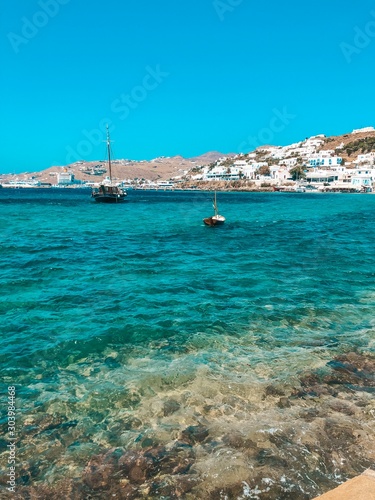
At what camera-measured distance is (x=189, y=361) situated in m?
9.43

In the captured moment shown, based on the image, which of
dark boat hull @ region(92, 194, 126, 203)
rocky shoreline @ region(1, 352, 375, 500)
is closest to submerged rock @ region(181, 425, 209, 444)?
rocky shoreline @ region(1, 352, 375, 500)

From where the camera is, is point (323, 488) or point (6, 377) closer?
point (323, 488)

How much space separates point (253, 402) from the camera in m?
7.56

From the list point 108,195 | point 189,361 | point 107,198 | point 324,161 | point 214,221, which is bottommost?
point 189,361

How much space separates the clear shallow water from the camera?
596cm

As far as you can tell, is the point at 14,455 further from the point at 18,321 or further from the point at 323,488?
the point at 18,321

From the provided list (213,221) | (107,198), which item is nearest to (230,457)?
(213,221)

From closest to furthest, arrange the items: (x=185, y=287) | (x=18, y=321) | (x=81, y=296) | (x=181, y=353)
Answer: (x=181, y=353) → (x=18, y=321) → (x=81, y=296) → (x=185, y=287)

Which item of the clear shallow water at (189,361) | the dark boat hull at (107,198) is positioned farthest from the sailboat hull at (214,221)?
the dark boat hull at (107,198)

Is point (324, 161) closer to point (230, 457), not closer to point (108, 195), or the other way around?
point (108, 195)

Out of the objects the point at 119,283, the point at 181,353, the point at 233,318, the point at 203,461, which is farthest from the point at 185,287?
the point at 203,461

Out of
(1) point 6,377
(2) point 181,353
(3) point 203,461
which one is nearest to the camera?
(3) point 203,461

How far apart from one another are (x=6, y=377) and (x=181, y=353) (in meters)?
4.40

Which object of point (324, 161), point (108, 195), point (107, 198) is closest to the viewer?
point (108, 195)
